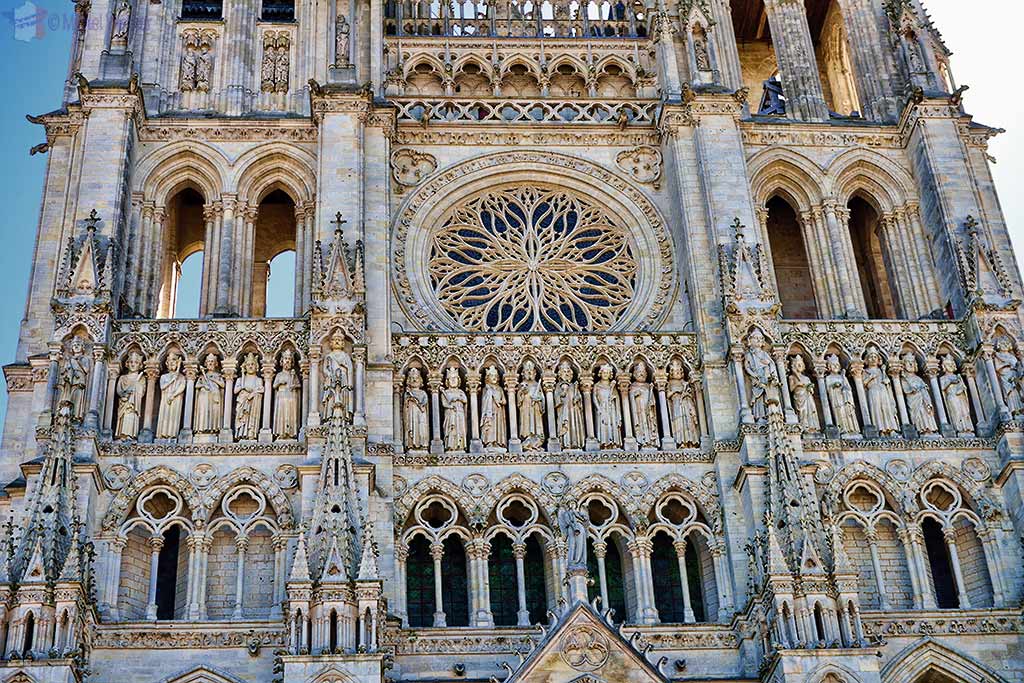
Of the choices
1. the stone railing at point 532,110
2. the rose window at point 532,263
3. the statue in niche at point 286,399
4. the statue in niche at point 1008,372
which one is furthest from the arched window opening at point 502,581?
the stone railing at point 532,110

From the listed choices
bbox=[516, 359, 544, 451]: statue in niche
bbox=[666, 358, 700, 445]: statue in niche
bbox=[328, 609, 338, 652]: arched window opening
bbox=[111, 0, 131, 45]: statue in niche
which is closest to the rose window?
bbox=[516, 359, 544, 451]: statue in niche

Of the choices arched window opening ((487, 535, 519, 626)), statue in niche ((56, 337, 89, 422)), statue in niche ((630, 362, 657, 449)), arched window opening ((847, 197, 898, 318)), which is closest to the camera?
statue in niche ((56, 337, 89, 422))

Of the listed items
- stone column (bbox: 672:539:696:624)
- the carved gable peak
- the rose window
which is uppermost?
the rose window

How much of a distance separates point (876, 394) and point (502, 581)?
634 cm

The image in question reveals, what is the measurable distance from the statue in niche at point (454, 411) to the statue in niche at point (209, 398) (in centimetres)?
324

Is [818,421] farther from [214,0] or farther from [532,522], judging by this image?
[214,0]

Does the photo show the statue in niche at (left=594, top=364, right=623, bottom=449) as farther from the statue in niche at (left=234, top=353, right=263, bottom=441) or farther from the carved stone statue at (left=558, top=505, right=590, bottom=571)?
the statue in niche at (left=234, top=353, right=263, bottom=441)

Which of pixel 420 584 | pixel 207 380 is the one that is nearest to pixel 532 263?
pixel 207 380

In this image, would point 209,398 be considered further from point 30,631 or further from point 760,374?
point 760,374

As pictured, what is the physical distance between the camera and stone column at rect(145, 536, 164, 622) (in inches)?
851

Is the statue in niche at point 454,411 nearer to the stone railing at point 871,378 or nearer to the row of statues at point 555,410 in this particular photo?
the row of statues at point 555,410

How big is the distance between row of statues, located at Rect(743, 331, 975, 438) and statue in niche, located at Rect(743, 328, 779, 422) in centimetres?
1

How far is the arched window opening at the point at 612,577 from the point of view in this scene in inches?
901

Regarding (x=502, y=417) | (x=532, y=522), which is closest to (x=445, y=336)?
(x=502, y=417)
